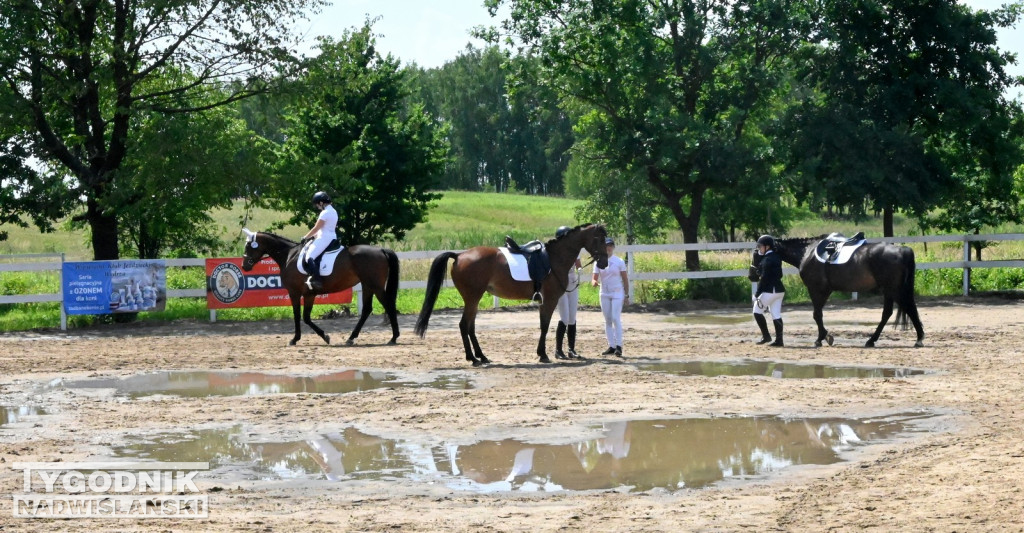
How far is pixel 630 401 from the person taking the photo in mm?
11430

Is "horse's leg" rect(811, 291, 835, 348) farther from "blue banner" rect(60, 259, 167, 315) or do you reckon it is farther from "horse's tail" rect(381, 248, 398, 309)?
"blue banner" rect(60, 259, 167, 315)

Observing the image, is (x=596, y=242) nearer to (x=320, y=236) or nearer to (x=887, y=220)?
(x=320, y=236)

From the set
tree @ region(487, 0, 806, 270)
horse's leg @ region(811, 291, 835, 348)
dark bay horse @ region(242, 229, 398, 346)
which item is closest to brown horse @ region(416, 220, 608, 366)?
dark bay horse @ region(242, 229, 398, 346)

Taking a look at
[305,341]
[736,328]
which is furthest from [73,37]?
[736,328]

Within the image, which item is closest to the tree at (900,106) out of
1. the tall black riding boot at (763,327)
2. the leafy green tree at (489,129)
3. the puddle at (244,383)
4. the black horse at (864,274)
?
the black horse at (864,274)

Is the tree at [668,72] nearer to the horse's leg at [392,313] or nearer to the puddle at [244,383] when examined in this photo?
the horse's leg at [392,313]

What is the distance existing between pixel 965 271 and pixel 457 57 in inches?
2804

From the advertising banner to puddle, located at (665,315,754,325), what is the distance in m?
7.11

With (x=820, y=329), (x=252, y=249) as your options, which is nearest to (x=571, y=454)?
(x=820, y=329)

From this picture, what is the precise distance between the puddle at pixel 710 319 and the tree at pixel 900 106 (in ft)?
22.7

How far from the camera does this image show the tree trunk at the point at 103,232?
984 inches

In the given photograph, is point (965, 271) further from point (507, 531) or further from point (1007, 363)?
point (507, 531)

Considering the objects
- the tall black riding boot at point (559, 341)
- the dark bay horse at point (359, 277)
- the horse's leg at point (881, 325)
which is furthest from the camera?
the dark bay horse at point (359, 277)

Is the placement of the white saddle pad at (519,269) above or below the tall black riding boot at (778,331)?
above
